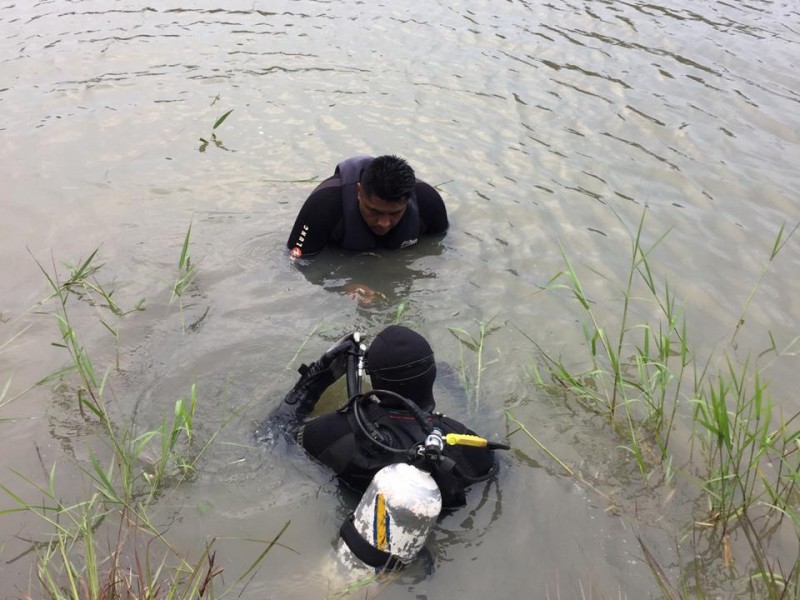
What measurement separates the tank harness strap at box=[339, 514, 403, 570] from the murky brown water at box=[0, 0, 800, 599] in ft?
0.65

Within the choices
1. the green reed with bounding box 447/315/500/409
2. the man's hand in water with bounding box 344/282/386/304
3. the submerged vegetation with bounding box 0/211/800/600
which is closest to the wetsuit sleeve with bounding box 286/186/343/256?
the man's hand in water with bounding box 344/282/386/304

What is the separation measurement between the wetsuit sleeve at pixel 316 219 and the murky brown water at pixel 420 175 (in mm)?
183

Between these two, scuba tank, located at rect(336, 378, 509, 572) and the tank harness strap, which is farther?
the tank harness strap

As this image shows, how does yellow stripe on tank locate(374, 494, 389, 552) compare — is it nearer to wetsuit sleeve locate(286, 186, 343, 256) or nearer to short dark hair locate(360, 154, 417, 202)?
short dark hair locate(360, 154, 417, 202)

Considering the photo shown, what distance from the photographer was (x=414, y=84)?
6.98 metres

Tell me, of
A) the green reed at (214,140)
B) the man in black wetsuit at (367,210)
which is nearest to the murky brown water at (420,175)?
the green reed at (214,140)

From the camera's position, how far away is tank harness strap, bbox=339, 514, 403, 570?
2543 mm

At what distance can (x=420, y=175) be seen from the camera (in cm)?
565

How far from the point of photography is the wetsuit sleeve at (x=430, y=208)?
4.86 meters

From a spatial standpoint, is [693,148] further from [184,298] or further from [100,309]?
[100,309]

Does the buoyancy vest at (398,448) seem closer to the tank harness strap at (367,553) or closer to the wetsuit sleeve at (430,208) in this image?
the tank harness strap at (367,553)

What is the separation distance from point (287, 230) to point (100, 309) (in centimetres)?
140

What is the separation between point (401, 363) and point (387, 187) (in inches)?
63.7

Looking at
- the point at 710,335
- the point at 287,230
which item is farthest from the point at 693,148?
the point at 287,230
